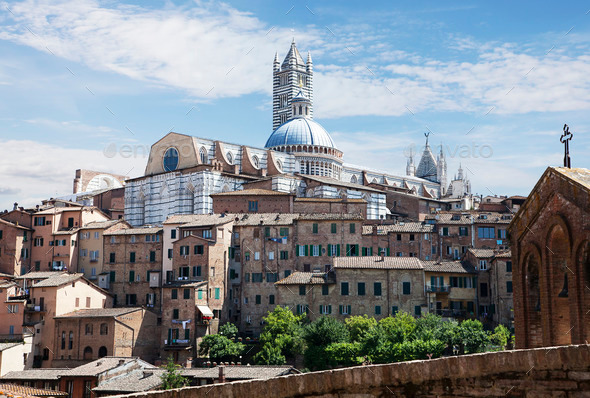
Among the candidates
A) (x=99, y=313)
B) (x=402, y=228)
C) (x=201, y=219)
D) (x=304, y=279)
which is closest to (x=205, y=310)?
(x=304, y=279)

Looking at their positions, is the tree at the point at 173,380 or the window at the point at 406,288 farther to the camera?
the window at the point at 406,288

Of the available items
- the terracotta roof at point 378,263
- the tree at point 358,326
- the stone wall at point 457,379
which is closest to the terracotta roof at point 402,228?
the terracotta roof at point 378,263

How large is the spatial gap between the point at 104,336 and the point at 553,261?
4540 cm

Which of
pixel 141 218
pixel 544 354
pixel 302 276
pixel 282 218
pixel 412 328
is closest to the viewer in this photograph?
pixel 544 354

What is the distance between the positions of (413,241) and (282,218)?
1126 centimetres

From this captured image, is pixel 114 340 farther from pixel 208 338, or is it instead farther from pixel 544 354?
pixel 544 354

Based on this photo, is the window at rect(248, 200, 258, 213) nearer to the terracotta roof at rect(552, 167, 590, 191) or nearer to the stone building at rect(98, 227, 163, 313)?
the stone building at rect(98, 227, 163, 313)

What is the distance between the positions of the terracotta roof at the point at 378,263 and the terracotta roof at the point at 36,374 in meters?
20.2

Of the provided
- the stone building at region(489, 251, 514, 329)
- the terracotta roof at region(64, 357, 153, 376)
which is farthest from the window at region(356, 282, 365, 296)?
the terracotta roof at region(64, 357, 153, 376)

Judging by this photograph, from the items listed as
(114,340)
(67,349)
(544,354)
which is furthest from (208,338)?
(544,354)

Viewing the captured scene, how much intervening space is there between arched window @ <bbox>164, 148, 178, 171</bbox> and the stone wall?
8114 cm

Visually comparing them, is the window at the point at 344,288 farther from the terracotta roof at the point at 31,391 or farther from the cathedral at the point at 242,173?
the cathedral at the point at 242,173

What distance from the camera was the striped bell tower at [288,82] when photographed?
13488 cm

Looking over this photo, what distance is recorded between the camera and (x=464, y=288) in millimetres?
56469
